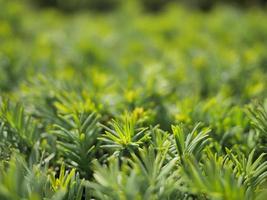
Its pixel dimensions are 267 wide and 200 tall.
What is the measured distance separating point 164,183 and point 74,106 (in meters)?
0.57

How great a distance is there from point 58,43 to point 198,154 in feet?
6.51

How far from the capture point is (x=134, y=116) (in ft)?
4.18

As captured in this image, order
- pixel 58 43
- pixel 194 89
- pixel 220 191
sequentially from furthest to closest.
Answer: pixel 58 43 → pixel 194 89 → pixel 220 191

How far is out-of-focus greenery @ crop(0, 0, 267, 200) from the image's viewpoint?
949mm

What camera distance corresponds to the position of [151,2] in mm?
6543

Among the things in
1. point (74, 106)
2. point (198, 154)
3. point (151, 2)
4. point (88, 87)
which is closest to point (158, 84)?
point (88, 87)

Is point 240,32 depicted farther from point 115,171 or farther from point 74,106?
point 115,171

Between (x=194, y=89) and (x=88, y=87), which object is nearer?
(x=88, y=87)

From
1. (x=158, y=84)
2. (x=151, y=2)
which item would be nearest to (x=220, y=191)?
(x=158, y=84)

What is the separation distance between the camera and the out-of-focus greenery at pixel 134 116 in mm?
949

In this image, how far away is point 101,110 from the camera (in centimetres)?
147

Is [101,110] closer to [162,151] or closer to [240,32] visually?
[162,151]

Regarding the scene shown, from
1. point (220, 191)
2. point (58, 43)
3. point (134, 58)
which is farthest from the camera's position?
point (58, 43)

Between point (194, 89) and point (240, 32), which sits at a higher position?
point (240, 32)
